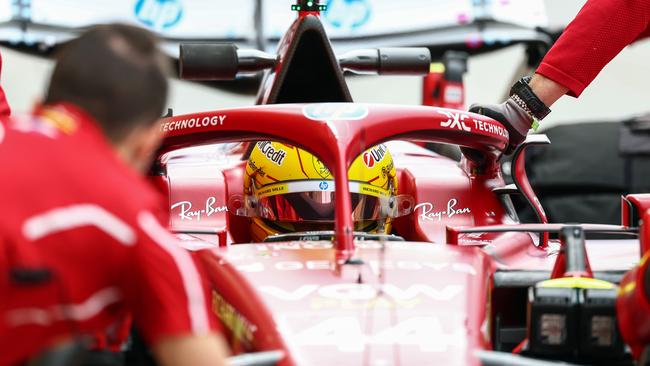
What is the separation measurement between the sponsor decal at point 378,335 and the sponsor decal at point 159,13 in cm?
691

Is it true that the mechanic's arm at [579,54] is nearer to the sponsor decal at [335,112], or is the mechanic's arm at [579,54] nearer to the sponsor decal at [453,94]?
the sponsor decal at [335,112]

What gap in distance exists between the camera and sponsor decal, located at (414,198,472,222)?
347 cm

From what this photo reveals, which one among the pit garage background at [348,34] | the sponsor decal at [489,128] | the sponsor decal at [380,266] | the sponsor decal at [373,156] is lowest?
the sponsor decal at [380,266]

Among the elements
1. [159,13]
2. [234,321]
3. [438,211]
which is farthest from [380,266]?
[159,13]

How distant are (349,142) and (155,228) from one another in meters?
1.08

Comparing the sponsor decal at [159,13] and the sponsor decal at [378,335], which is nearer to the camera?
the sponsor decal at [378,335]

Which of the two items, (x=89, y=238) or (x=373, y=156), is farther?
(x=373, y=156)

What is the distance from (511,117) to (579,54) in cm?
26

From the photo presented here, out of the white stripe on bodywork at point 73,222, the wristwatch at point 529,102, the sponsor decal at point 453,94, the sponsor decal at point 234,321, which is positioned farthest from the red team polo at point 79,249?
the sponsor decal at point 453,94

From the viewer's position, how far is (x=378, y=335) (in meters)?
2.00

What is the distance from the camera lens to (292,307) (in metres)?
2.12

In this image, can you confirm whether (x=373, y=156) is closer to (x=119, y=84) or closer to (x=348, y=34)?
(x=119, y=84)

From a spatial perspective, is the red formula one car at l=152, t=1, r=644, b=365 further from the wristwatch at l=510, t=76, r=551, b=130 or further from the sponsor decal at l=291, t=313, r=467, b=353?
the wristwatch at l=510, t=76, r=551, b=130

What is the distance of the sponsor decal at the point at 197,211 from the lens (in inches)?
135
